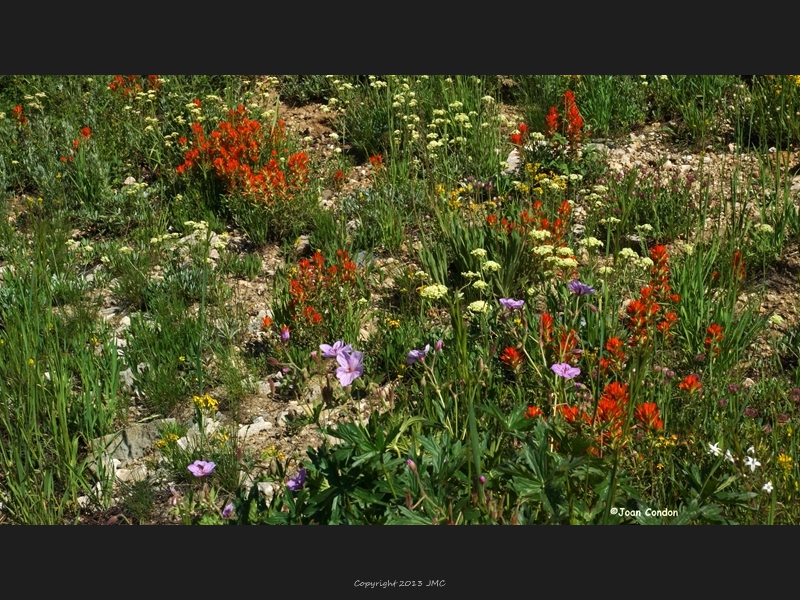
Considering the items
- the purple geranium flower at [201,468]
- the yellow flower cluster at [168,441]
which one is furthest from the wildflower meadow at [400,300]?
the purple geranium flower at [201,468]

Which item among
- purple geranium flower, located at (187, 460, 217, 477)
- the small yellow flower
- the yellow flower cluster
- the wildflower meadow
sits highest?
the wildflower meadow

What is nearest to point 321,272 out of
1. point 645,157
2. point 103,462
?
point 103,462

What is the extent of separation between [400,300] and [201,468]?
1.37m

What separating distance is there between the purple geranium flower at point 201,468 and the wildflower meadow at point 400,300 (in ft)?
0.52

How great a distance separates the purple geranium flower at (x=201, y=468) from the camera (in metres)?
3.01

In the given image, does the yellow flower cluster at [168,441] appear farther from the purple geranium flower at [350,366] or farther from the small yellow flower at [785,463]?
the small yellow flower at [785,463]

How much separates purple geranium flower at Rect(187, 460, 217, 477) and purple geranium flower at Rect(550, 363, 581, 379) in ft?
4.11

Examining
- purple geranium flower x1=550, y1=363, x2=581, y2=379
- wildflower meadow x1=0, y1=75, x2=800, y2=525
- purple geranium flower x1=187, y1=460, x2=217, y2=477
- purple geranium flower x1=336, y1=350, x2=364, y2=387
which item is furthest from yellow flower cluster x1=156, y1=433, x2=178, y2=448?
purple geranium flower x1=550, y1=363, x2=581, y2=379

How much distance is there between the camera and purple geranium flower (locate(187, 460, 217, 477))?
301 cm

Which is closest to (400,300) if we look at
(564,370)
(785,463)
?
(564,370)

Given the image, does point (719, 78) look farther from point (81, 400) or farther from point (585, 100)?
point (81, 400)

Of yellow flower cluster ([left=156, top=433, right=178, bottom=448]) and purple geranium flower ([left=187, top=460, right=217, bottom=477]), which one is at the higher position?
purple geranium flower ([left=187, top=460, right=217, bottom=477])

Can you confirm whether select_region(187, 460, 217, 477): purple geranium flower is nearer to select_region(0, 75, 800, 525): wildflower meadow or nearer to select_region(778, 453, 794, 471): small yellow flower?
select_region(0, 75, 800, 525): wildflower meadow

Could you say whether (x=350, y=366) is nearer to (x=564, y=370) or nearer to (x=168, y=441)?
(x=564, y=370)
